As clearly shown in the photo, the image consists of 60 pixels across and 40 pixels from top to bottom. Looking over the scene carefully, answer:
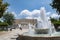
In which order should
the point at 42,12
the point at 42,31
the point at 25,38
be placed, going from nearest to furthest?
1. the point at 25,38
2. the point at 42,31
3. the point at 42,12

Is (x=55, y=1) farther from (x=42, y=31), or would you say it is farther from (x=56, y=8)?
(x=42, y=31)

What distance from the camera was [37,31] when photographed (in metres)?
15.2

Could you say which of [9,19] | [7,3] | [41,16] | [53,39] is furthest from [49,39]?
[9,19]

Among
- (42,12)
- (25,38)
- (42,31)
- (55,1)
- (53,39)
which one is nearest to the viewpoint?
(53,39)

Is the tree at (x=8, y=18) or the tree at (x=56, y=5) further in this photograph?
the tree at (x=8, y=18)

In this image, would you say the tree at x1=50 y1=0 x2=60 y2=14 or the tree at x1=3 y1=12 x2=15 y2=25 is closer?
the tree at x1=50 y1=0 x2=60 y2=14

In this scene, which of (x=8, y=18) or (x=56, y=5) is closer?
(x=56, y=5)

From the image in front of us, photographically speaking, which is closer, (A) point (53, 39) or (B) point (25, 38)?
(A) point (53, 39)

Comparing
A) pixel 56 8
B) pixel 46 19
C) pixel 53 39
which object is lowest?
pixel 53 39

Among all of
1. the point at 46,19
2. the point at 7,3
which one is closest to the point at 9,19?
the point at 7,3

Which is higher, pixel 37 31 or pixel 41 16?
pixel 41 16

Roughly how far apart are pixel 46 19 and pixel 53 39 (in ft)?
27.2

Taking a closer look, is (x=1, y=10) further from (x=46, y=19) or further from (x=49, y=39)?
(x=49, y=39)

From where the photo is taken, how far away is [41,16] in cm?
1766
